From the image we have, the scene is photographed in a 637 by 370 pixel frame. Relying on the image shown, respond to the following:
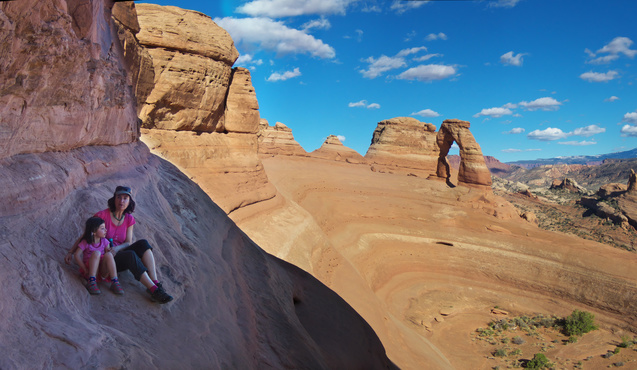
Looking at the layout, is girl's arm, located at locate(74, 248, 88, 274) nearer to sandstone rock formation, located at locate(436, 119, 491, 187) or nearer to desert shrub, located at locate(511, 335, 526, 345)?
desert shrub, located at locate(511, 335, 526, 345)

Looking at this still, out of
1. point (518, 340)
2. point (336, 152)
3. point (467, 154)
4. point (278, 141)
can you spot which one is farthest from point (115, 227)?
point (336, 152)

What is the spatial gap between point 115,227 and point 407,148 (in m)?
41.6

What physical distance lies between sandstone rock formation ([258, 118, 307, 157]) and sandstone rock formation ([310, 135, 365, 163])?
13.2 feet

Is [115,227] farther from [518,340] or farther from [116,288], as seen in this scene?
[518,340]

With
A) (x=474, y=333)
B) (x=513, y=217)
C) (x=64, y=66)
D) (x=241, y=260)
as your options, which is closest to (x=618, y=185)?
(x=513, y=217)

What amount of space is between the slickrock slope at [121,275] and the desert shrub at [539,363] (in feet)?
31.5

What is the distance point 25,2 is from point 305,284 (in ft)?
24.5

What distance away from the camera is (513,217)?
2233 centimetres

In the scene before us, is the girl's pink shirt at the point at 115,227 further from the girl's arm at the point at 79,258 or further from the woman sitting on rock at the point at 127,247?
the girl's arm at the point at 79,258

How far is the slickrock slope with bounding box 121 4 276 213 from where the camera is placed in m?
11.8

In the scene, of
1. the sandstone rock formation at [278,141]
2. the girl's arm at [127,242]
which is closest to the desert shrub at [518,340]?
the girl's arm at [127,242]

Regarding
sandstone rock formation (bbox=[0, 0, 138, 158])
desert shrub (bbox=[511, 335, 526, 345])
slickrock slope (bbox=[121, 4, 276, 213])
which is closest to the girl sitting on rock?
sandstone rock formation (bbox=[0, 0, 138, 158])

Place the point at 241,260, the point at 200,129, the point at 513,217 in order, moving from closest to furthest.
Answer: the point at 241,260, the point at 200,129, the point at 513,217

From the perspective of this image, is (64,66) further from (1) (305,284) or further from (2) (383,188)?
(2) (383,188)
